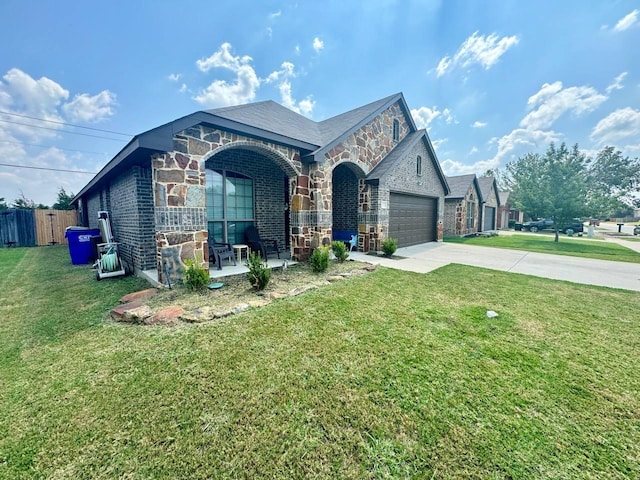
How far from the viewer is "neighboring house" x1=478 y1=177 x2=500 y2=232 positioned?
2142 centimetres

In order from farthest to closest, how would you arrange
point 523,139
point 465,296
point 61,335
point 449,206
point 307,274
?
point 523,139
point 449,206
point 307,274
point 465,296
point 61,335

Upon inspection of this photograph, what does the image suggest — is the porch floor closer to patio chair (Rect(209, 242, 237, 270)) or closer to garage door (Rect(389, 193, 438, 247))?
patio chair (Rect(209, 242, 237, 270))

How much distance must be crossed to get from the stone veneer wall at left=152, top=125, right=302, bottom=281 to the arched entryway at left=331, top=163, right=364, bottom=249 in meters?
5.65

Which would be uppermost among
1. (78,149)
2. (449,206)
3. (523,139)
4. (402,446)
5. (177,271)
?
(523,139)

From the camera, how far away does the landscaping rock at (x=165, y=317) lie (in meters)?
3.45

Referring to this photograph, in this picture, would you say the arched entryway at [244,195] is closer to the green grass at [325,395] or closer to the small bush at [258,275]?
the small bush at [258,275]

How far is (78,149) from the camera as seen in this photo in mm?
20250

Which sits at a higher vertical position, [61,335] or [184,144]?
[184,144]

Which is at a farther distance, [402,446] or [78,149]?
[78,149]

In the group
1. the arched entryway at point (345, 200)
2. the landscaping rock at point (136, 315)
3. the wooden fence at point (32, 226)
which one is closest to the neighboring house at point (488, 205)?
the arched entryway at point (345, 200)

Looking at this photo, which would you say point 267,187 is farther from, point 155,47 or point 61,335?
point 155,47

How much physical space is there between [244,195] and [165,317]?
5152 millimetres

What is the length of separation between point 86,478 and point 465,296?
5.29 m

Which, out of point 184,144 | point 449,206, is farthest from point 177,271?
point 449,206
